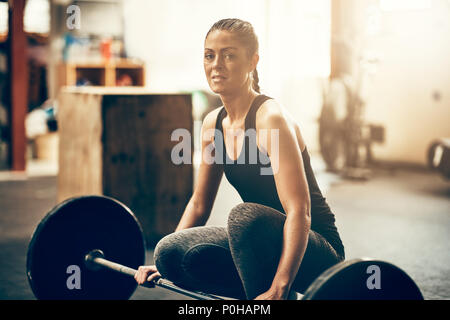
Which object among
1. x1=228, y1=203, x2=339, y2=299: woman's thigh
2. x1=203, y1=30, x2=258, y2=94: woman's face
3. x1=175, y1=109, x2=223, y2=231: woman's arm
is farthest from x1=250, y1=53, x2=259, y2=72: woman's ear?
x1=228, y1=203, x2=339, y2=299: woman's thigh

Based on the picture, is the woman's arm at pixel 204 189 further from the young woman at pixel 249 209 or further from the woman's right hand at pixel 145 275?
the woman's right hand at pixel 145 275

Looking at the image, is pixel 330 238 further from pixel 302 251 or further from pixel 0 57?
pixel 0 57

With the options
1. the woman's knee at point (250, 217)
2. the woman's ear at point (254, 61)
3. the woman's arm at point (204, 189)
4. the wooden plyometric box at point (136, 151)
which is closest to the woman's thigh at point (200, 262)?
the woman's arm at point (204, 189)

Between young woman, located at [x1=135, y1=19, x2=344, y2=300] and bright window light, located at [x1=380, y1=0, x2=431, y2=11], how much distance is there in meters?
4.75

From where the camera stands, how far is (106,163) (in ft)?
10.3

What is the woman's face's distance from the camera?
65.2 inches

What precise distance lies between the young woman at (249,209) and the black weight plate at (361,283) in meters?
0.13

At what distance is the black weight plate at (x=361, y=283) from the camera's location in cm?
137

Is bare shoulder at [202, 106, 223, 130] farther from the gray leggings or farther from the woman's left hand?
the woman's left hand

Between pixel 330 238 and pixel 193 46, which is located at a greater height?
pixel 193 46

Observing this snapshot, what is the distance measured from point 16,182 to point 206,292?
12.7 feet

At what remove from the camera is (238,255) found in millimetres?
1561

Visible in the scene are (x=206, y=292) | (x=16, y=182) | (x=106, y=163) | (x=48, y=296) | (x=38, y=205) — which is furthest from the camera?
(x=16, y=182)

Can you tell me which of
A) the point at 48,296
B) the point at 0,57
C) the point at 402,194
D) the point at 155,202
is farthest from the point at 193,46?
the point at 48,296
